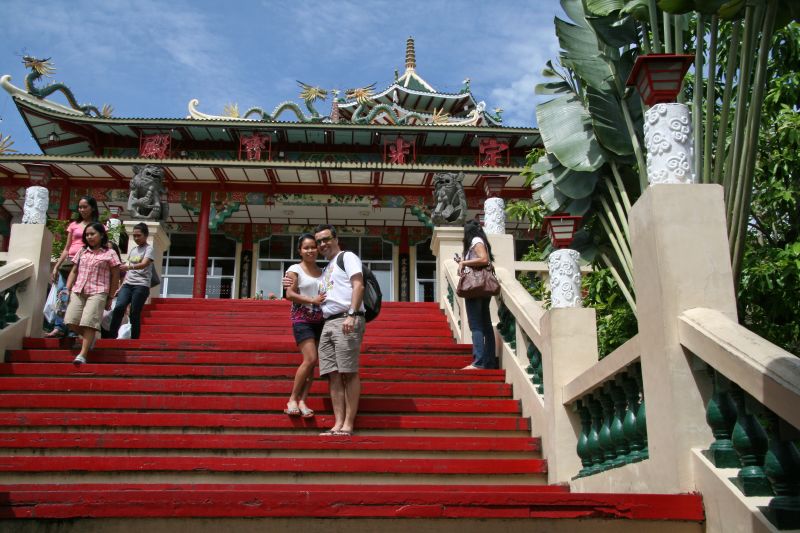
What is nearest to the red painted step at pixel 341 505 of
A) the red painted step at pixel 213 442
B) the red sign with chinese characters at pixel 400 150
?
the red painted step at pixel 213 442

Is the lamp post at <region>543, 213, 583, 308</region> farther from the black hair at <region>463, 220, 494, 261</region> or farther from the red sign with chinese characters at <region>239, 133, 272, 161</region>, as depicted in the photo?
the red sign with chinese characters at <region>239, 133, 272, 161</region>

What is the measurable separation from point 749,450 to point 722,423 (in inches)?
7.9

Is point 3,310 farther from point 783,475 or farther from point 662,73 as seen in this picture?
point 783,475

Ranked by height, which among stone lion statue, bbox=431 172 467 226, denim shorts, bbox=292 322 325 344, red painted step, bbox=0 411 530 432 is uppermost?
stone lion statue, bbox=431 172 467 226

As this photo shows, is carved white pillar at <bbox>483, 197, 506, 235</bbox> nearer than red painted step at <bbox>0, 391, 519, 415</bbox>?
No

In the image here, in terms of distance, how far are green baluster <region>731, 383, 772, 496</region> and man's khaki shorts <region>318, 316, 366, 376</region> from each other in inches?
123

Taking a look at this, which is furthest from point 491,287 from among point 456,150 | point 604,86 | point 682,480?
point 456,150

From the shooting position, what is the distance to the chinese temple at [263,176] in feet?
61.4

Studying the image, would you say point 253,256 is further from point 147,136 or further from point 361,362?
point 361,362

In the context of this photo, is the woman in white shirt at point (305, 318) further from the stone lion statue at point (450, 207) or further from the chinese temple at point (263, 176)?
the chinese temple at point (263, 176)

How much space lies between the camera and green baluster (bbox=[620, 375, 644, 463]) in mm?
4090

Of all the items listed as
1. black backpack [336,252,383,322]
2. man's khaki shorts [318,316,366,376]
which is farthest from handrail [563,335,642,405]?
black backpack [336,252,383,322]

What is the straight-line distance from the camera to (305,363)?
5879mm

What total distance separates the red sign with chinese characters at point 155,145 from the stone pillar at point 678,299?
17.9 metres
